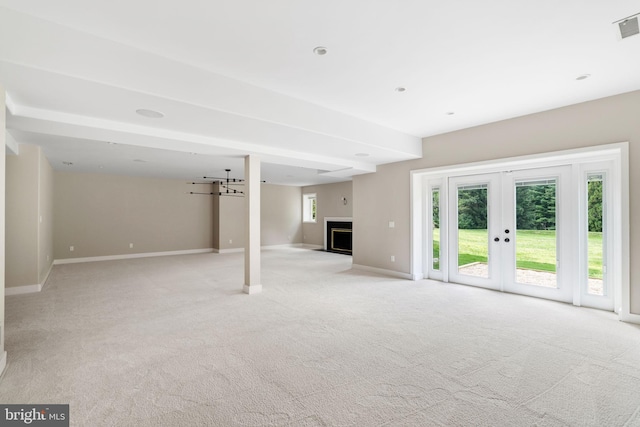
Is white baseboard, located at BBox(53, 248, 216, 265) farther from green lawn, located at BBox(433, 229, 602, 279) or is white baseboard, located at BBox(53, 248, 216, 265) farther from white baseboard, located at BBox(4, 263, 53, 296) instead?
green lawn, located at BBox(433, 229, 602, 279)

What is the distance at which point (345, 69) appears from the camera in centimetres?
304

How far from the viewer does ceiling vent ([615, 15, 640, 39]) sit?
2299mm

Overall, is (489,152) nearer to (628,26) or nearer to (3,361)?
(628,26)

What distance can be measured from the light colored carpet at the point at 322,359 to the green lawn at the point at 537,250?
59cm

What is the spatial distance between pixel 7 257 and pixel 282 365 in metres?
5.38

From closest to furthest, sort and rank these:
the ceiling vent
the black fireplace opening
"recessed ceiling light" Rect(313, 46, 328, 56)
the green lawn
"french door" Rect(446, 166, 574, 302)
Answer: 1. the ceiling vent
2. "recessed ceiling light" Rect(313, 46, 328, 56)
3. the green lawn
4. "french door" Rect(446, 166, 574, 302)
5. the black fireplace opening

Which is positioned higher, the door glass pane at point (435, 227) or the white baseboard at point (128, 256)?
the door glass pane at point (435, 227)

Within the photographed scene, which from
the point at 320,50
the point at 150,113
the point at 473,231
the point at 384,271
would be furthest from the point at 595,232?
the point at 150,113

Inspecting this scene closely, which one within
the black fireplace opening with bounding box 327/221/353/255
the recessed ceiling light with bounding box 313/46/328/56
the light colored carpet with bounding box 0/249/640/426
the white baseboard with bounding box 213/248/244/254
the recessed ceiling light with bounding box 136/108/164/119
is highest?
the recessed ceiling light with bounding box 313/46/328/56

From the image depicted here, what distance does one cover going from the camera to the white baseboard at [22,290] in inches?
194

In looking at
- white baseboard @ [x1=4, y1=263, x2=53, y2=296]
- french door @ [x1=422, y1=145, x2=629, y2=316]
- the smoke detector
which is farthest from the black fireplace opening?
the smoke detector

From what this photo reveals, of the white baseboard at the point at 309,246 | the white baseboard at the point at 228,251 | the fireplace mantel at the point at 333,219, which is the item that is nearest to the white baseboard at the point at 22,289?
the white baseboard at the point at 228,251

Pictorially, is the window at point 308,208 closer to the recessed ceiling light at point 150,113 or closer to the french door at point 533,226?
the french door at point 533,226

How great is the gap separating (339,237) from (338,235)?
9 cm
